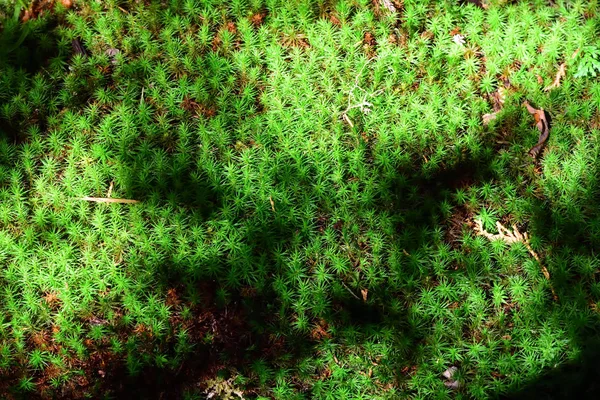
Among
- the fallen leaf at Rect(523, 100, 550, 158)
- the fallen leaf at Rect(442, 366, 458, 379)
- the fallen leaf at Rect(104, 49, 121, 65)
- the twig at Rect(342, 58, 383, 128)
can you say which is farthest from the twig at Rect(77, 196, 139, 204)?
the fallen leaf at Rect(523, 100, 550, 158)

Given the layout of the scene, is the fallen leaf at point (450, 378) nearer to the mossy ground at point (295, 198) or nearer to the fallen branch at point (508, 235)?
the mossy ground at point (295, 198)

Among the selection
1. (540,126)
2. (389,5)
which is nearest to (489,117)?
(540,126)

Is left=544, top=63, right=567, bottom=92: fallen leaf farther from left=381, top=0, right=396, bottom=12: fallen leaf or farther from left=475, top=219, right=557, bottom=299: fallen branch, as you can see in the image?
left=381, top=0, right=396, bottom=12: fallen leaf

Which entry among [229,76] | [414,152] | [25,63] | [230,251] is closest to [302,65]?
[229,76]

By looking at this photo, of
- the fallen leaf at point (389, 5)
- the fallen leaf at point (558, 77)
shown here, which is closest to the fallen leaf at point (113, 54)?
the fallen leaf at point (389, 5)

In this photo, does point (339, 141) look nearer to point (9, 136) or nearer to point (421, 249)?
point (421, 249)

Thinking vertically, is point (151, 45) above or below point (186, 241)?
above

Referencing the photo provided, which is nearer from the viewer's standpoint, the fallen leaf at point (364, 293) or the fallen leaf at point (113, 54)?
the fallen leaf at point (364, 293)

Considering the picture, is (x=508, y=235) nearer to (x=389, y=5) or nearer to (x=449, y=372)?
(x=449, y=372)

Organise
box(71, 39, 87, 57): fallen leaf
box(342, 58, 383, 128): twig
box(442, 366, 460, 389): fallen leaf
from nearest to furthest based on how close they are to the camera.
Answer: box(442, 366, 460, 389): fallen leaf
box(342, 58, 383, 128): twig
box(71, 39, 87, 57): fallen leaf
